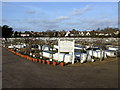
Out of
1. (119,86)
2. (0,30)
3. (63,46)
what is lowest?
(119,86)

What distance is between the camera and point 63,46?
1506 centimetres

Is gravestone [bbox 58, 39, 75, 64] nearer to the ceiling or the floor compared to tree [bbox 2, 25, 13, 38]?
nearer to the floor

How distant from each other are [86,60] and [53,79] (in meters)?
7.67

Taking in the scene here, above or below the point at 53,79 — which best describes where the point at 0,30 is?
above

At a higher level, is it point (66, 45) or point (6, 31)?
point (6, 31)

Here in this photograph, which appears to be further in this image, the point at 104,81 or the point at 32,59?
the point at 32,59

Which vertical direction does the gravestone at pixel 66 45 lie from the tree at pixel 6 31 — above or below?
below

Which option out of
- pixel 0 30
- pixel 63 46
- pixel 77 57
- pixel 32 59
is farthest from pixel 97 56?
pixel 0 30

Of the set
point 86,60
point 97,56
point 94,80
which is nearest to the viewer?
point 94,80

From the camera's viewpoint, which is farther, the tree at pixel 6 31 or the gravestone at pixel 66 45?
the tree at pixel 6 31

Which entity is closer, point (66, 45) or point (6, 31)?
point (66, 45)

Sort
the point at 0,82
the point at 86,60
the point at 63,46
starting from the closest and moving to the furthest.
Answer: the point at 0,82 < the point at 63,46 < the point at 86,60

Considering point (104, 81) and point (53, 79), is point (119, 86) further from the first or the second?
point (53, 79)

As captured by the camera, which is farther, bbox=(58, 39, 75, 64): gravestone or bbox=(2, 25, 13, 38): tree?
bbox=(2, 25, 13, 38): tree
